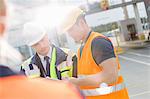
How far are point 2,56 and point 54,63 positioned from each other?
41 centimetres

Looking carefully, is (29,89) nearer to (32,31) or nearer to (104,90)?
(32,31)

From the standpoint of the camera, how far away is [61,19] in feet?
1.57

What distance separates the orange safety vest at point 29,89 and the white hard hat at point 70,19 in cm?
32

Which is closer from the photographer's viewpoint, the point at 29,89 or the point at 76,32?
the point at 29,89

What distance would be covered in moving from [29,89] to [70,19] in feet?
1.19

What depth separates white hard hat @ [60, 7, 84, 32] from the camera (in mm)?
498

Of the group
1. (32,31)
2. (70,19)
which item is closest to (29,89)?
(32,31)

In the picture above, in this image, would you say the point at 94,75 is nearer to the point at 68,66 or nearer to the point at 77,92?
the point at 68,66

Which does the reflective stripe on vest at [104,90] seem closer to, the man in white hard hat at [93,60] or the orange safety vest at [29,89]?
the man in white hard hat at [93,60]

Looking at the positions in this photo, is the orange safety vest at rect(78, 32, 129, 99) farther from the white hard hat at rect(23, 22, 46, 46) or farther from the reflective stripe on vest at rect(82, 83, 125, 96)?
the white hard hat at rect(23, 22, 46, 46)

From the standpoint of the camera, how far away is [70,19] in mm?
518

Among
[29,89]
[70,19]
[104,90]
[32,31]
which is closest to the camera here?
[29,89]

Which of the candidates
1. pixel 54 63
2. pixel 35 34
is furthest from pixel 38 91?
pixel 54 63

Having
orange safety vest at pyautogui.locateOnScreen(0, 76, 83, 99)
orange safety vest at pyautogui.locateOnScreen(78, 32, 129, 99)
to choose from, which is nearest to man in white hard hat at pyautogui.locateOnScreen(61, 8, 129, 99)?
orange safety vest at pyautogui.locateOnScreen(78, 32, 129, 99)
